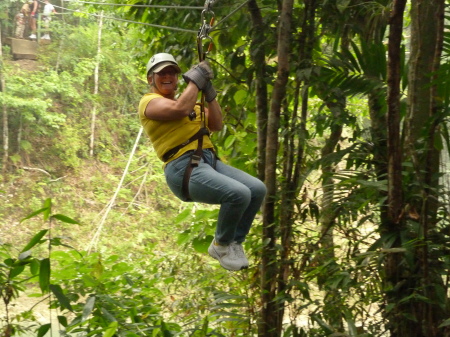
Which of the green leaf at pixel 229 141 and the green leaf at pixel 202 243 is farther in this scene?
the green leaf at pixel 229 141

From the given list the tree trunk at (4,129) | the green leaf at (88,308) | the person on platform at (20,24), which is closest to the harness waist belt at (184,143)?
the green leaf at (88,308)

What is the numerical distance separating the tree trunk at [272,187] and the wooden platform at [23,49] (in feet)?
46.8

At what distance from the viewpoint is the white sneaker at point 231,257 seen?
2.67 m

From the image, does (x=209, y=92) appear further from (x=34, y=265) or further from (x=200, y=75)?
(x=34, y=265)

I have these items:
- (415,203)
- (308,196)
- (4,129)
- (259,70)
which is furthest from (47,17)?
(415,203)

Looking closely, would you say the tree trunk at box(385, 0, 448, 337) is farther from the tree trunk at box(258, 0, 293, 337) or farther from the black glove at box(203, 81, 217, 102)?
the black glove at box(203, 81, 217, 102)

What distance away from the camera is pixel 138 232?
1300 centimetres

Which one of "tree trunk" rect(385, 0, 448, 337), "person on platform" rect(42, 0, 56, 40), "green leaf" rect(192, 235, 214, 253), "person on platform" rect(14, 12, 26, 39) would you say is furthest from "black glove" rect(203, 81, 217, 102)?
"person on platform" rect(14, 12, 26, 39)

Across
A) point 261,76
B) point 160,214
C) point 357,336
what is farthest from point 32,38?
point 357,336

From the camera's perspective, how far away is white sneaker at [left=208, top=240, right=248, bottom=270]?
2668 millimetres

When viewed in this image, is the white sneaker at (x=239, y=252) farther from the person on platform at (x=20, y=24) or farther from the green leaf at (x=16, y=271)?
the person on platform at (x=20, y=24)

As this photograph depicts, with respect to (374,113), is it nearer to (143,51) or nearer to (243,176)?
(243,176)

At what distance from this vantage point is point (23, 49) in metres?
16.0

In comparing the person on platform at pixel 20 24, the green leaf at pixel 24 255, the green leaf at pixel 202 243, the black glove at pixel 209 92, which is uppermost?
the person on platform at pixel 20 24
